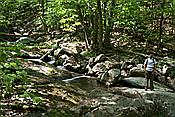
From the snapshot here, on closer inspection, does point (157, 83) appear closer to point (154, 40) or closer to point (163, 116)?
point (163, 116)

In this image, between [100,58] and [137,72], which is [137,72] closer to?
[137,72]

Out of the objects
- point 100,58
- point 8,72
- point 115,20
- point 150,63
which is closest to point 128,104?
point 150,63

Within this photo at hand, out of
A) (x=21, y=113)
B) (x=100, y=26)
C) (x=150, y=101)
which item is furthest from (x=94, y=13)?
(x=21, y=113)

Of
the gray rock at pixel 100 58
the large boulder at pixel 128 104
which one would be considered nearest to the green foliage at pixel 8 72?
the large boulder at pixel 128 104

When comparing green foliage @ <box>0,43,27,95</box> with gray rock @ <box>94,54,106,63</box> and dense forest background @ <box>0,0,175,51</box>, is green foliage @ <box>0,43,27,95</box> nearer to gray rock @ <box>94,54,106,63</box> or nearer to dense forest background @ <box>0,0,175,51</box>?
gray rock @ <box>94,54,106,63</box>

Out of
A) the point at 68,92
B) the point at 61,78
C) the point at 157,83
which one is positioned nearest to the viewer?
the point at 68,92

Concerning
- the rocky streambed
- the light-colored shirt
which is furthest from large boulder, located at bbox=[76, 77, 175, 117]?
the light-colored shirt

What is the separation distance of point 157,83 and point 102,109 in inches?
205

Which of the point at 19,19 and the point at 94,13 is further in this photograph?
the point at 19,19

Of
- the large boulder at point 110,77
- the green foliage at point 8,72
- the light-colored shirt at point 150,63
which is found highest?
the green foliage at point 8,72

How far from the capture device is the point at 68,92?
12469 mm

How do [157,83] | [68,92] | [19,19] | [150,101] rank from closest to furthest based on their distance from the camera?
[150,101] → [68,92] → [157,83] → [19,19]

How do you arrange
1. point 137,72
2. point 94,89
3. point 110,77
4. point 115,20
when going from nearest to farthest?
point 94,89 → point 110,77 → point 137,72 → point 115,20

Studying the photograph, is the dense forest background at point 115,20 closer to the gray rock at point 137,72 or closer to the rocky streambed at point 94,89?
the rocky streambed at point 94,89
